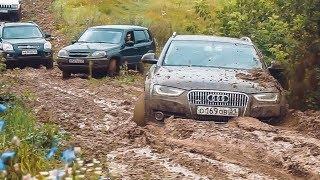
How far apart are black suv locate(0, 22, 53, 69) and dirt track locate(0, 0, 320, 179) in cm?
1092

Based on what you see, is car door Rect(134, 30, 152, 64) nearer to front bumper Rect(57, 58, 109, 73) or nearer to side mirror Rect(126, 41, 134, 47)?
side mirror Rect(126, 41, 134, 47)

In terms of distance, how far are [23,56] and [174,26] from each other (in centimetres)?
893

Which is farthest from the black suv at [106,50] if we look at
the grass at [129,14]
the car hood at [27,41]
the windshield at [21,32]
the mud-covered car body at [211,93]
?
the mud-covered car body at [211,93]

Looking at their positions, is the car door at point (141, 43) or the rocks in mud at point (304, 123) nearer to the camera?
the rocks in mud at point (304, 123)

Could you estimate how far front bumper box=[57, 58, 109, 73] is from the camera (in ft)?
67.9

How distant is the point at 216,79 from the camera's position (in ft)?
33.7

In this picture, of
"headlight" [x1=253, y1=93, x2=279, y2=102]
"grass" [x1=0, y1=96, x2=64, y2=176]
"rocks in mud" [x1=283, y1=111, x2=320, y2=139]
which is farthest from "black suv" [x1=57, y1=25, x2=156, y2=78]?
"grass" [x1=0, y1=96, x2=64, y2=176]

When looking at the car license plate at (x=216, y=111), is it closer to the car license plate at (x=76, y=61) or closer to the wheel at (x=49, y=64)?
the car license plate at (x=76, y=61)

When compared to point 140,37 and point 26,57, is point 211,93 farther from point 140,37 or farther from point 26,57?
point 26,57

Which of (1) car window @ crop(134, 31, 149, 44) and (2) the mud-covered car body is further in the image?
(1) car window @ crop(134, 31, 149, 44)

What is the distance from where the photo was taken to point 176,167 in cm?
765

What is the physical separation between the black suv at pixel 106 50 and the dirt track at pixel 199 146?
8.23 metres

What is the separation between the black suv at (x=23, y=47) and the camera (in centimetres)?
2317

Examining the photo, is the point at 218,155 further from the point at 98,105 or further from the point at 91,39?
the point at 91,39
